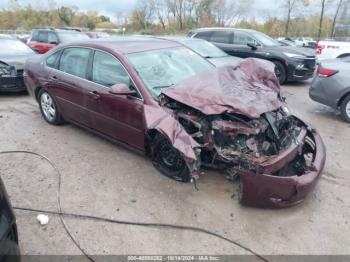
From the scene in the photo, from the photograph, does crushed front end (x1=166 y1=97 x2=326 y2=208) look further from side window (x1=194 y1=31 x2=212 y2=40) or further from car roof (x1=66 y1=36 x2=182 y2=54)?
side window (x1=194 y1=31 x2=212 y2=40)

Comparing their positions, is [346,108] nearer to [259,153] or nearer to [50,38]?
[259,153]

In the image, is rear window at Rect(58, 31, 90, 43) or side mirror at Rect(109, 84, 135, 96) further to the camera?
rear window at Rect(58, 31, 90, 43)

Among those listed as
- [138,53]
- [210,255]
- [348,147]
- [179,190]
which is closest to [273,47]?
[348,147]

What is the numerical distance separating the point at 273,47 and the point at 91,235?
847 cm

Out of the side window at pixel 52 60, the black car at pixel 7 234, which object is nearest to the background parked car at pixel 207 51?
the side window at pixel 52 60

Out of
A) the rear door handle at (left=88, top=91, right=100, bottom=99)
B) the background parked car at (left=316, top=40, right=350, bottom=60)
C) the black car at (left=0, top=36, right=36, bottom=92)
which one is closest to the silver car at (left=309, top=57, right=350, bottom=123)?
the rear door handle at (left=88, top=91, right=100, bottom=99)

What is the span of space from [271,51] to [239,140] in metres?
7.07

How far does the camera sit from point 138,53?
13.9 ft

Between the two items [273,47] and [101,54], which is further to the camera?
[273,47]

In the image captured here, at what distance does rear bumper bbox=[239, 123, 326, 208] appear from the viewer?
304 cm

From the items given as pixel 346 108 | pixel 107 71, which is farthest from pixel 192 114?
pixel 346 108

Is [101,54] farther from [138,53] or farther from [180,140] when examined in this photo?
[180,140]

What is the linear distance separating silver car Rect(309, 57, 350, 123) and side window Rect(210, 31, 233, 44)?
4785mm

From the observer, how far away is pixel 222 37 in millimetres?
10953
